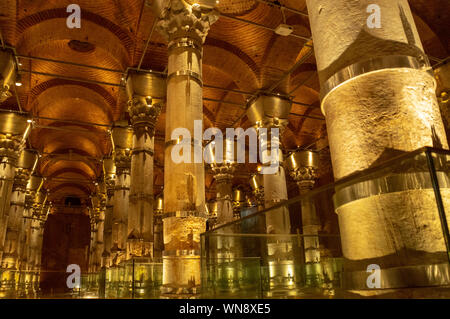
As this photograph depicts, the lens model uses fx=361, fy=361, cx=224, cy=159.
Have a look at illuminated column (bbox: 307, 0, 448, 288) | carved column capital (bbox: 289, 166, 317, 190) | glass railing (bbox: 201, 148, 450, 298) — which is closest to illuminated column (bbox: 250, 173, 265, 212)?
carved column capital (bbox: 289, 166, 317, 190)

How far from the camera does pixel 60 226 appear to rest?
30453 millimetres

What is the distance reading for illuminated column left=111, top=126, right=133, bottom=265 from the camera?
468 inches

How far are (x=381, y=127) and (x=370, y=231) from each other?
51 centimetres

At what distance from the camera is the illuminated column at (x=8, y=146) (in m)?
11.0

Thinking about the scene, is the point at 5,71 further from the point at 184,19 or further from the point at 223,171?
the point at 223,171

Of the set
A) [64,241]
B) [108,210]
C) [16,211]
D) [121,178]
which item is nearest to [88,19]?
[121,178]

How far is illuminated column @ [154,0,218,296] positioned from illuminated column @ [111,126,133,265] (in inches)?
240

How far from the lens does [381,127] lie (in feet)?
5.82

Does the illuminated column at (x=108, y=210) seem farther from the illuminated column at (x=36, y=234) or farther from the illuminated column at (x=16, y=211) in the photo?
the illuminated column at (x=36, y=234)

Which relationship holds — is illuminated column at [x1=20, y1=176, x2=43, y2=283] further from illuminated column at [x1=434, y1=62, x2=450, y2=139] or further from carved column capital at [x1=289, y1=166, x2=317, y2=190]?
illuminated column at [x1=434, y1=62, x2=450, y2=139]

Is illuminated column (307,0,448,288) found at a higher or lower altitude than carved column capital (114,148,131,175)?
lower
